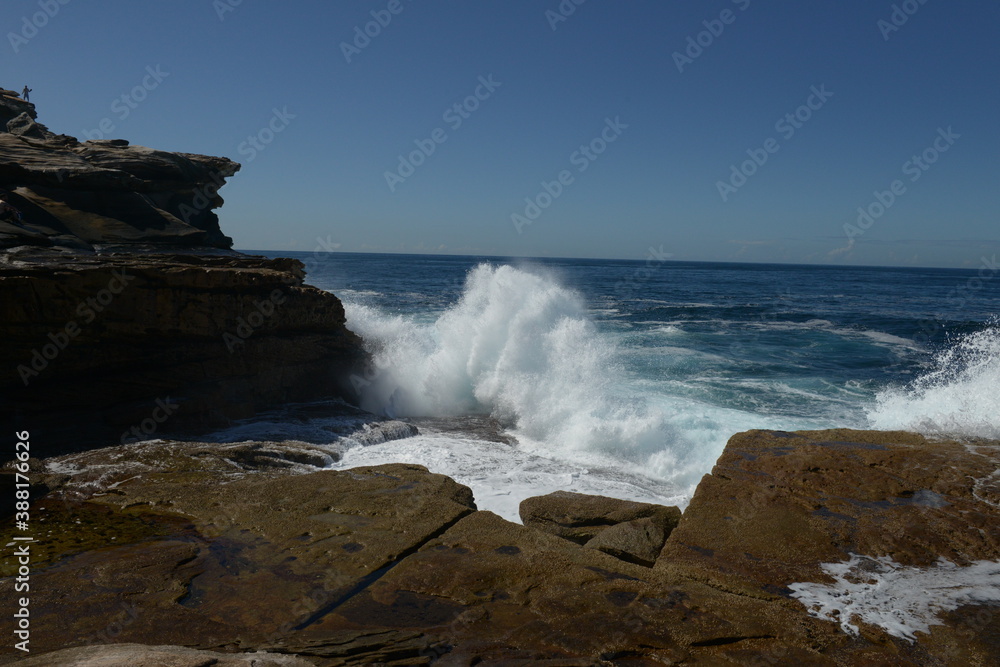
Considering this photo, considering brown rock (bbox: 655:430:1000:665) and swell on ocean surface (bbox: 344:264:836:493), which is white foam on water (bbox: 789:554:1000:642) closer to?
A: brown rock (bbox: 655:430:1000:665)

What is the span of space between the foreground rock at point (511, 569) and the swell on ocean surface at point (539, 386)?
3.35 meters

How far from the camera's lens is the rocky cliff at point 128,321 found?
8.44 meters

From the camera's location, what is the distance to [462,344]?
49.1ft

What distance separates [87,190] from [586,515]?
1292 centimetres

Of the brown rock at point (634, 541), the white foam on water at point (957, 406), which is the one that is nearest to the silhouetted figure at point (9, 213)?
the brown rock at point (634, 541)

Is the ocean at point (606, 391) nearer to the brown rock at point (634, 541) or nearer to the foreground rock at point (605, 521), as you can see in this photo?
the foreground rock at point (605, 521)

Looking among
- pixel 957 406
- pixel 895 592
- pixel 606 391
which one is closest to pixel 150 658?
pixel 895 592

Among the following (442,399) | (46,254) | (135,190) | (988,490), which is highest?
(135,190)

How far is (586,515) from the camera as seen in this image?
5723mm

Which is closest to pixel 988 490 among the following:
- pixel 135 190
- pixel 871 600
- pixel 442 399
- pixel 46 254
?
pixel 871 600

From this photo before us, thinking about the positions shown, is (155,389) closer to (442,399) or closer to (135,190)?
(442,399)

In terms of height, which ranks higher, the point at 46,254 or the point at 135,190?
the point at 135,190

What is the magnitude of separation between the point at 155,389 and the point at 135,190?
6964 millimetres

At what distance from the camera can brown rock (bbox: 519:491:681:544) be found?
18.3 ft
